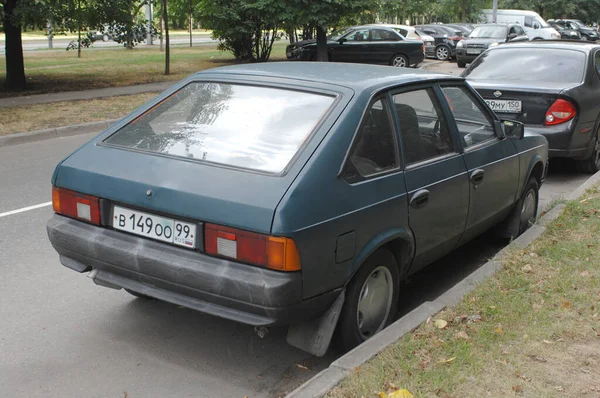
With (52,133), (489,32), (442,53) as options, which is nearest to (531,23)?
(442,53)

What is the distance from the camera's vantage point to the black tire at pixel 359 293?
3.88 metres

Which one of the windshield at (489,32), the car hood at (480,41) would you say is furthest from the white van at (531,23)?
the car hood at (480,41)

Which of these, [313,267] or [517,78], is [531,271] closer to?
[313,267]

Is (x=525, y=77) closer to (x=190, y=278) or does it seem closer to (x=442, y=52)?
(x=190, y=278)

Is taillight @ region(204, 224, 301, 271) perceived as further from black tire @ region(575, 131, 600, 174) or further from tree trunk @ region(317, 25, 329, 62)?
tree trunk @ region(317, 25, 329, 62)

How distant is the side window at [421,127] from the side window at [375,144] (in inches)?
4.7

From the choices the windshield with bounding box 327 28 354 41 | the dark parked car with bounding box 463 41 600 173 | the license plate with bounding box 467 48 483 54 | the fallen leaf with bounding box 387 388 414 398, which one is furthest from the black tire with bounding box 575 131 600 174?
the license plate with bounding box 467 48 483 54

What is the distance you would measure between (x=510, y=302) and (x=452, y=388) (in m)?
1.22

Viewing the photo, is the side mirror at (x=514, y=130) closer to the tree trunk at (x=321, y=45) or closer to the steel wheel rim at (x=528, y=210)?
the steel wheel rim at (x=528, y=210)

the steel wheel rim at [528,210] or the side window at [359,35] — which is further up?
the side window at [359,35]

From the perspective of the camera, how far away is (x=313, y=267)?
138 inches

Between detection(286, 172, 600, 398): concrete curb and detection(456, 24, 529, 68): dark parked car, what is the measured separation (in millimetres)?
23430

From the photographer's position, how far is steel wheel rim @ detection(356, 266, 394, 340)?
159 inches

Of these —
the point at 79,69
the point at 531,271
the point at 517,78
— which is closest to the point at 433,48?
the point at 79,69
